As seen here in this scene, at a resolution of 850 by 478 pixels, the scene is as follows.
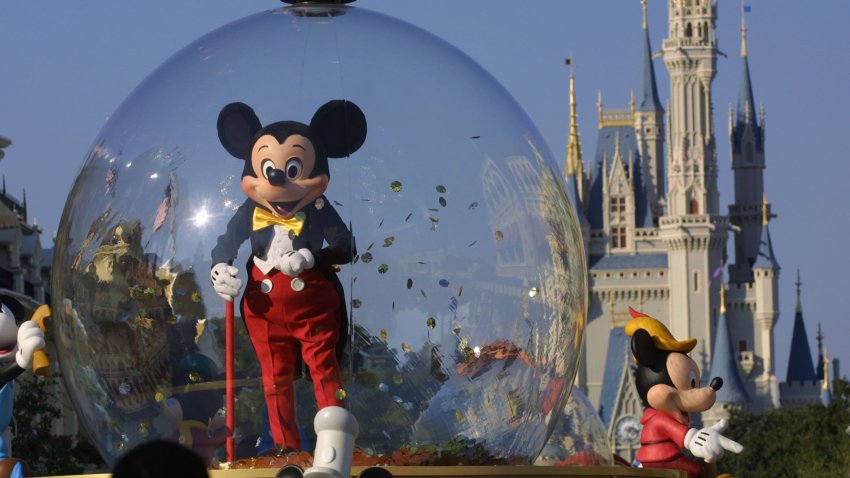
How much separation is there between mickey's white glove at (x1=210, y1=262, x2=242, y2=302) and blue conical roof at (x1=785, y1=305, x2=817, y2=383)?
481ft

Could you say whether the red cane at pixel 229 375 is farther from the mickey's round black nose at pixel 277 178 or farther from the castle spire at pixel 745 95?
the castle spire at pixel 745 95

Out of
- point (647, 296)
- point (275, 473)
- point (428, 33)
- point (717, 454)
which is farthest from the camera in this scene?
point (647, 296)

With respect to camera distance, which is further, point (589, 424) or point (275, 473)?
point (589, 424)

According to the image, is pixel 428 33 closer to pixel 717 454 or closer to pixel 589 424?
pixel 717 454

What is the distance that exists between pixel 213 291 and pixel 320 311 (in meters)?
0.30

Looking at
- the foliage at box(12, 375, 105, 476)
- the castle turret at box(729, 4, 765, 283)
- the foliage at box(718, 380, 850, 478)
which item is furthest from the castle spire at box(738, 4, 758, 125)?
the foliage at box(12, 375, 105, 476)

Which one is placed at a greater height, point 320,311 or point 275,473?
point 320,311

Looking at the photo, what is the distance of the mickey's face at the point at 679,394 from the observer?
31.7 feet

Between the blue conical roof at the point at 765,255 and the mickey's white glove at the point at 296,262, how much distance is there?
476 ft

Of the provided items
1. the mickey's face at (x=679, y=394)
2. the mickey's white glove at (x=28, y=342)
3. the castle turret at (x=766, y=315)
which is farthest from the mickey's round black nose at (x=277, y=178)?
the castle turret at (x=766, y=315)

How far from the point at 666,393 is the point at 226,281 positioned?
3216 mm

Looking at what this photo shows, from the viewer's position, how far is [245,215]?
6.89m

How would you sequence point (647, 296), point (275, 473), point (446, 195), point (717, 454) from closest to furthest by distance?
point (275, 473) < point (446, 195) < point (717, 454) < point (647, 296)

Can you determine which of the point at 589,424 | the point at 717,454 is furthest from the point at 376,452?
the point at 589,424
